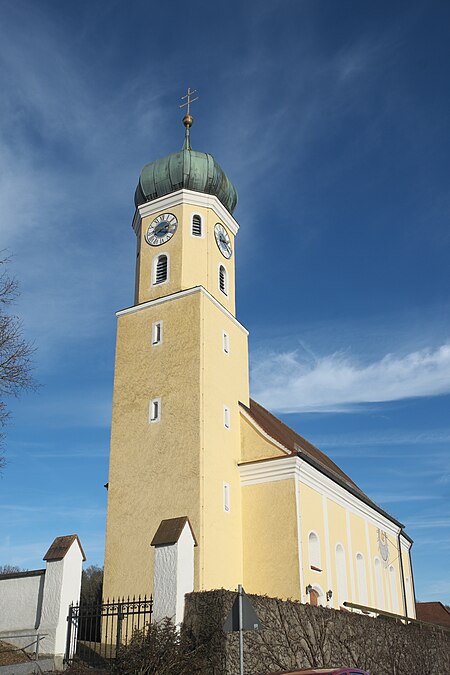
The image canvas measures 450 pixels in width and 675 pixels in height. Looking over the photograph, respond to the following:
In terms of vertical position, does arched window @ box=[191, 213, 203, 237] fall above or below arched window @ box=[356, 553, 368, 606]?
above

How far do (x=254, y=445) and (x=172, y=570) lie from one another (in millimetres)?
8942

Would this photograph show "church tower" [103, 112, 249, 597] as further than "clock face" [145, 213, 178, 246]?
No

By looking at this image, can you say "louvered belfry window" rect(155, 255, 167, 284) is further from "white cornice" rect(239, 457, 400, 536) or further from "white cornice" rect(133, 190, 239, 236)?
"white cornice" rect(239, 457, 400, 536)

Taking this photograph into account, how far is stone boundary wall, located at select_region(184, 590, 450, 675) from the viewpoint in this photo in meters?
13.3

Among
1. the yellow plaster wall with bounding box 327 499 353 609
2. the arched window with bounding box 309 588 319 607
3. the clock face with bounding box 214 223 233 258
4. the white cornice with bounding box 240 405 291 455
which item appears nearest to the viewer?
the arched window with bounding box 309 588 319 607

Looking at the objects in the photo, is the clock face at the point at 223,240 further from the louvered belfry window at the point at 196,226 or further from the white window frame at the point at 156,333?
the white window frame at the point at 156,333

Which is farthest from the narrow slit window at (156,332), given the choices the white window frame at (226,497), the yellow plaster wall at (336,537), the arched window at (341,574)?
the arched window at (341,574)

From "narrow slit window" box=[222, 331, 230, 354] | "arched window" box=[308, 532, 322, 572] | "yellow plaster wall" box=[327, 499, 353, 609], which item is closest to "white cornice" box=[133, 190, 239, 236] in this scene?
"narrow slit window" box=[222, 331, 230, 354]

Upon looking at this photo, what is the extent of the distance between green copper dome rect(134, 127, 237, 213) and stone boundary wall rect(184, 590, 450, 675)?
15.8 meters

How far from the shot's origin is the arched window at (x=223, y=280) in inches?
996

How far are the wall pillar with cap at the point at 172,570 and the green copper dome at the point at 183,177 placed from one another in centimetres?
1425

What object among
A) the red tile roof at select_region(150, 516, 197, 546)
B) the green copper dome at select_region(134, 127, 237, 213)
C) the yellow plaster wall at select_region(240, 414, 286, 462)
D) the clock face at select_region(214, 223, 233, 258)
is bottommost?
the red tile roof at select_region(150, 516, 197, 546)

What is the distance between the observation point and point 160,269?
2475cm

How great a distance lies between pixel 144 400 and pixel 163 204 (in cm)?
778
